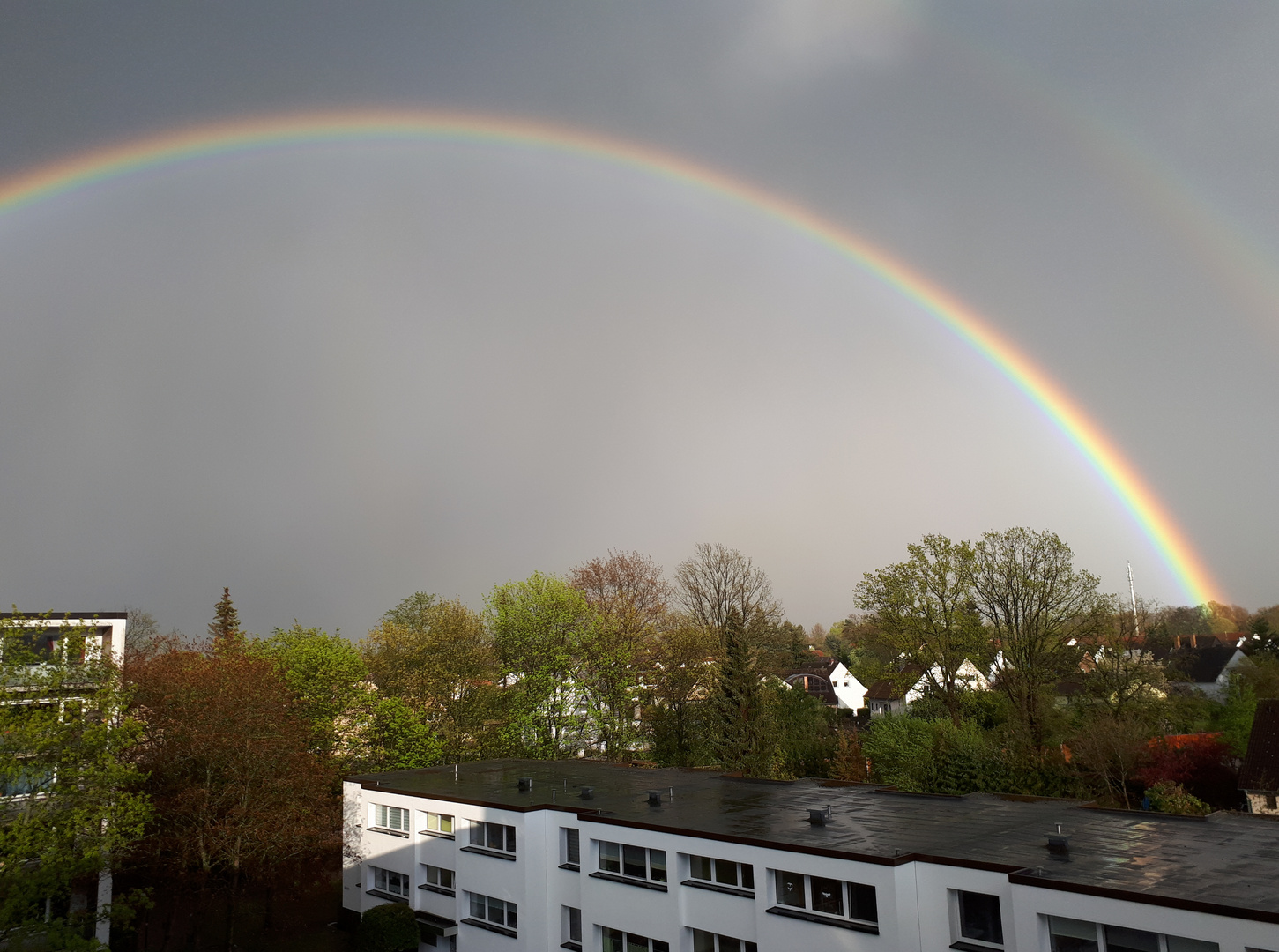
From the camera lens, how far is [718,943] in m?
19.9

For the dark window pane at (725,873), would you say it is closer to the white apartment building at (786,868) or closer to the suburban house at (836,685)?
the white apartment building at (786,868)

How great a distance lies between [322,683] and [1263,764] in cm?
4476

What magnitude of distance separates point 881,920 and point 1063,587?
33342 mm

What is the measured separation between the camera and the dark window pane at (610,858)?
22.4 meters

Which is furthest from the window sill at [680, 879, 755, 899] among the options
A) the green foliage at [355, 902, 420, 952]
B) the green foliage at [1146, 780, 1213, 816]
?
the green foliage at [1146, 780, 1213, 816]

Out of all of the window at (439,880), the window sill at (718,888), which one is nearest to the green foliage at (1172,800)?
the window sill at (718,888)

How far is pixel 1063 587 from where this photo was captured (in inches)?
1738

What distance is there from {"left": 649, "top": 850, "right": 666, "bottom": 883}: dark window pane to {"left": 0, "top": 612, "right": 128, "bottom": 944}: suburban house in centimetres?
1571

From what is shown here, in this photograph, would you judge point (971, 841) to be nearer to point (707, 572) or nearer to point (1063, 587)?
point (1063, 587)

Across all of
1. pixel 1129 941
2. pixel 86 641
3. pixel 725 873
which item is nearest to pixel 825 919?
pixel 725 873

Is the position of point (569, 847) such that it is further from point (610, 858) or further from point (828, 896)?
point (828, 896)

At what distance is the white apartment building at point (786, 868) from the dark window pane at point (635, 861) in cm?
4

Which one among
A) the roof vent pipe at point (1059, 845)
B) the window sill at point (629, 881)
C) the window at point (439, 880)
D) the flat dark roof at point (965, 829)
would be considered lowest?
the window at point (439, 880)

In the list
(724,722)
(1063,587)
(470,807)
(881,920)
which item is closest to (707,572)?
(724,722)
